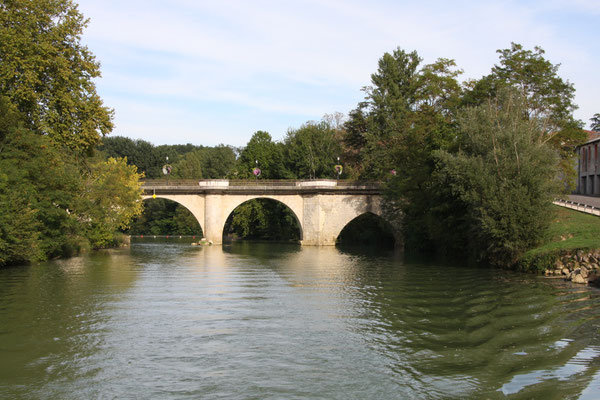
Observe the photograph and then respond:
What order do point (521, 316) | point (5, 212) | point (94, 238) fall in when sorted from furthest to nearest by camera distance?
1. point (94, 238)
2. point (5, 212)
3. point (521, 316)

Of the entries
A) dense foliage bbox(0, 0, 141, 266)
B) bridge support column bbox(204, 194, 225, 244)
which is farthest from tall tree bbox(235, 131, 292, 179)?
dense foliage bbox(0, 0, 141, 266)

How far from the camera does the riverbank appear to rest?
78.3 feet

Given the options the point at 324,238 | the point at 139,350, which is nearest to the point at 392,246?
the point at 324,238

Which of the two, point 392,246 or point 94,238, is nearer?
point 94,238

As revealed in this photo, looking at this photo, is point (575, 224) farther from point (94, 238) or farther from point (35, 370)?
point (94, 238)

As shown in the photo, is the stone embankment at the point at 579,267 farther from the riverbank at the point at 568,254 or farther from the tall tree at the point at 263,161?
the tall tree at the point at 263,161

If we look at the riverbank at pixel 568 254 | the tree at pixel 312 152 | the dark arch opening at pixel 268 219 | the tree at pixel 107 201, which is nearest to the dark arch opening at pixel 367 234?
the dark arch opening at pixel 268 219

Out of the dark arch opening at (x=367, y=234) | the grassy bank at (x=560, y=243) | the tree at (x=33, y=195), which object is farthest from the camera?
the dark arch opening at (x=367, y=234)

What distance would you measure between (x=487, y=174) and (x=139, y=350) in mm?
19244

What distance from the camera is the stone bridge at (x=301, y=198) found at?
161ft

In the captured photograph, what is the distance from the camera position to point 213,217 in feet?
162

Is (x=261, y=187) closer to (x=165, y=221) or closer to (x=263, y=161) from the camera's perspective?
(x=263, y=161)

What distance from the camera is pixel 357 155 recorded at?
62188 mm

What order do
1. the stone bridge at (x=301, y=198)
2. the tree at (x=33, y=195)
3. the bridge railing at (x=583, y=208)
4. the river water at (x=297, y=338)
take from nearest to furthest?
the river water at (x=297, y=338), the tree at (x=33, y=195), the bridge railing at (x=583, y=208), the stone bridge at (x=301, y=198)
